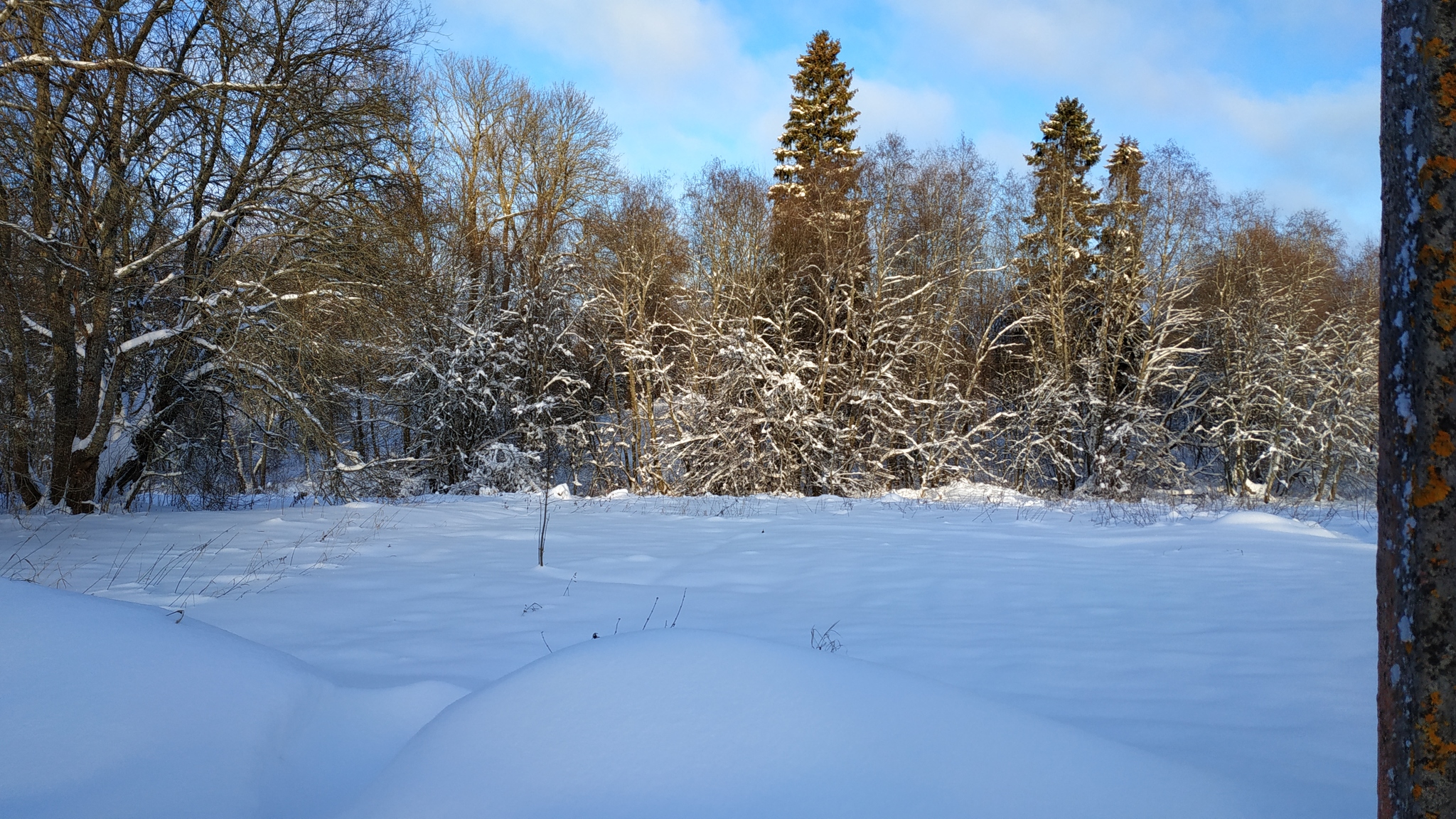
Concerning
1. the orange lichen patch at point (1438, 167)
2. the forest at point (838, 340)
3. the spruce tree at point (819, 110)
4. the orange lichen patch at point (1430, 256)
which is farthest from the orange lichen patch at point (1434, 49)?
the spruce tree at point (819, 110)

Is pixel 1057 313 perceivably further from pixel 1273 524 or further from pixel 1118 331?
pixel 1273 524

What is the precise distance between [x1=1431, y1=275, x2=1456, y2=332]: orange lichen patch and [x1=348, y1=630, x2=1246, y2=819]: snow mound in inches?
55.0

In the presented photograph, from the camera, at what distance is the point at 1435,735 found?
1202 millimetres

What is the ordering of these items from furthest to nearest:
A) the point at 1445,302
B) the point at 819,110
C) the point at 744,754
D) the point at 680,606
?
the point at 819,110 → the point at 680,606 → the point at 744,754 → the point at 1445,302

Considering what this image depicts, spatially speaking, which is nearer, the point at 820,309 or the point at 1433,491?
the point at 1433,491

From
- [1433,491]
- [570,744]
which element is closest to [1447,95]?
[1433,491]

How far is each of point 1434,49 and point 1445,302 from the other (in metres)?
0.45

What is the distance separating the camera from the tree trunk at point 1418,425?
1.20 metres

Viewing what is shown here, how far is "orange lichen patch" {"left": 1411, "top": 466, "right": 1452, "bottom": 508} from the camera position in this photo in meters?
1.19

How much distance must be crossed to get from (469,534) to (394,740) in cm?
576

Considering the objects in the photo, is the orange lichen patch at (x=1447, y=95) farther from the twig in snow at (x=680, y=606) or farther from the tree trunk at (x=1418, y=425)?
the twig in snow at (x=680, y=606)

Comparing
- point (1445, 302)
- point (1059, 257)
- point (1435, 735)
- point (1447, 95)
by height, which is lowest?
point (1435, 735)

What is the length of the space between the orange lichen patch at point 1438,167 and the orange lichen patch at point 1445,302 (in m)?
0.18

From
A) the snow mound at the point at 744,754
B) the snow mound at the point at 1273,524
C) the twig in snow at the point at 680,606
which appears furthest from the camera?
the snow mound at the point at 1273,524
